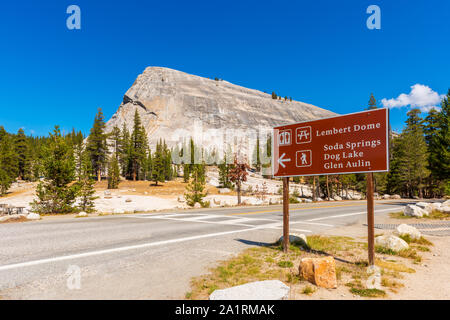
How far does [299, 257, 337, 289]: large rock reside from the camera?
426 cm

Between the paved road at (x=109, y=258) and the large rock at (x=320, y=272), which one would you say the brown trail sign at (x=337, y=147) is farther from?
the paved road at (x=109, y=258)

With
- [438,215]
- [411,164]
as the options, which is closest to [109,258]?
[438,215]

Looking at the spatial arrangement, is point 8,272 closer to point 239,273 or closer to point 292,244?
point 239,273

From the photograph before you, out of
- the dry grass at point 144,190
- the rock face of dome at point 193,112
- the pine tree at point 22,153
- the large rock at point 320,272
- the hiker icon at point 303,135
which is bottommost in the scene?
the dry grass at point 144,190

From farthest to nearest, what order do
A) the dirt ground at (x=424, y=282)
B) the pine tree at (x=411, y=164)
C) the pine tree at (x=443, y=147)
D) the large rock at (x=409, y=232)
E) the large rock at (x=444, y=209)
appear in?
the pine tree at (x=411, y=164), the pine tree at (x=443, y=147), the large rock at (x=444, y=209), the large rock at (x=409, y=232), the dirt ground at (x=424, y=282)

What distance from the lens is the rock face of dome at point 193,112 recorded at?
11938cm

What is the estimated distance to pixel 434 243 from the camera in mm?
8227

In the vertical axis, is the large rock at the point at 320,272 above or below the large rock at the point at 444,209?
above

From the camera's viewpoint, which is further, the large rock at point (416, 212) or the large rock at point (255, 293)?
the large rock at point (416, 212)

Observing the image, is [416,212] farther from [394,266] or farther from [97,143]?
[97,143]

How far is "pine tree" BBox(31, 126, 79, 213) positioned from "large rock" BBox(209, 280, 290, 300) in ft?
63.4

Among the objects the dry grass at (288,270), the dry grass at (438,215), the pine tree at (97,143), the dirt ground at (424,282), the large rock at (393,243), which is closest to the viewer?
the dirt ground at (424,282)

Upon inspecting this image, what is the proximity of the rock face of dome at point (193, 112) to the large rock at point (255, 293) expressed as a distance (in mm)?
110104

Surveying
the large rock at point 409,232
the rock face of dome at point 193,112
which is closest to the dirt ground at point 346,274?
the large rock at point 409,232
